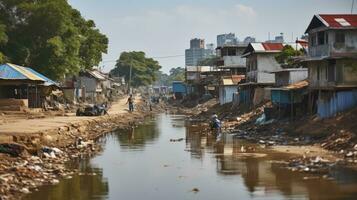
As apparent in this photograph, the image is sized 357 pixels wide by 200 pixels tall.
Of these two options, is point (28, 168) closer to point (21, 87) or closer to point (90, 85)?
point (21, 87)

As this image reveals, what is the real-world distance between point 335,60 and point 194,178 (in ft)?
61.2

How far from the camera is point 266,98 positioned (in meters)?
55.2

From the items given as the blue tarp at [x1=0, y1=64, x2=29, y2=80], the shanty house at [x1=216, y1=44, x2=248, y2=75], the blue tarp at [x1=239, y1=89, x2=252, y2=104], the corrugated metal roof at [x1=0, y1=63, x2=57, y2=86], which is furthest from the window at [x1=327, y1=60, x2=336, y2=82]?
the shanty house at [x1=216, y1=44, x2=248, y2=75]

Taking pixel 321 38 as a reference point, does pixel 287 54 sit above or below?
above

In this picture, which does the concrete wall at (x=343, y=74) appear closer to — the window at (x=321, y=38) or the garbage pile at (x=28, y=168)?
the window at (x=321, y=38)

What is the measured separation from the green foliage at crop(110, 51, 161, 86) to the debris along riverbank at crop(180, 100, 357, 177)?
113303mm

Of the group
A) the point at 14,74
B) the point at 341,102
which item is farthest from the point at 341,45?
the point at 14,74

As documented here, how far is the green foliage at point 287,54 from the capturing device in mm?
55888

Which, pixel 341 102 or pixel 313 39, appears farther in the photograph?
pixel 313 39

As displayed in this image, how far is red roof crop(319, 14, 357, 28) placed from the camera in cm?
3912

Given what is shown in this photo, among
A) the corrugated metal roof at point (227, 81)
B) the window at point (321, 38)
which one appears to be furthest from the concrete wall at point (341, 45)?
the corrugated metal roof at point (227, 81)

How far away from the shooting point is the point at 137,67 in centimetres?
16075

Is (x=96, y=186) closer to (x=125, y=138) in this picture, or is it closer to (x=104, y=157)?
(x=104, y=157)

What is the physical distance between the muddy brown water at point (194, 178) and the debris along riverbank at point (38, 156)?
2.32 feet
